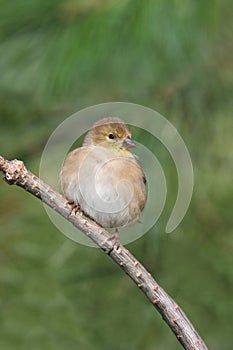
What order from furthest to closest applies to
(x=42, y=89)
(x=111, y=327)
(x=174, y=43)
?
(x=111, y=327) < (x=42, y=89) < (x=174, y=43)

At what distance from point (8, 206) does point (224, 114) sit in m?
0.55

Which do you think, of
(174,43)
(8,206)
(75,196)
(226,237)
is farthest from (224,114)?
(75,196)

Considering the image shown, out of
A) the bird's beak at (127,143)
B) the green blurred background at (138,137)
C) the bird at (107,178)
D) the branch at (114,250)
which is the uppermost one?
the green blurred background at (138,137)

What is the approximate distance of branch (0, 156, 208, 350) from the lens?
3.30 ft

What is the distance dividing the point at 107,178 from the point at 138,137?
0.43m

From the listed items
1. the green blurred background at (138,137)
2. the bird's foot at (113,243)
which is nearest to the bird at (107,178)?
the bird's foot at (113,243)

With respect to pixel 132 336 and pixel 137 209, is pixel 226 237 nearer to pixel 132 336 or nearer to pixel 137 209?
pixel 132 336

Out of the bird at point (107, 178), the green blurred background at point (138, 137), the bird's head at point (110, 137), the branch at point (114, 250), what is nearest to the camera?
the branch at point (114, 250)

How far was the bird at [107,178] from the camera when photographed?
4.05ft

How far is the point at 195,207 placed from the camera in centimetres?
205

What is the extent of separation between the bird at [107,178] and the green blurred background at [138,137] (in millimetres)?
318

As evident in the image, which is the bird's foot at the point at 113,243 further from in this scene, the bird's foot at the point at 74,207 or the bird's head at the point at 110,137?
the bird's head at the point at 110,137

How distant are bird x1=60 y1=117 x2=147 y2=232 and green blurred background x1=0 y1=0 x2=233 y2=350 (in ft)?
1.04

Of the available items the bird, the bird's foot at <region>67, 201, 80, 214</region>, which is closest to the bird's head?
the bird
